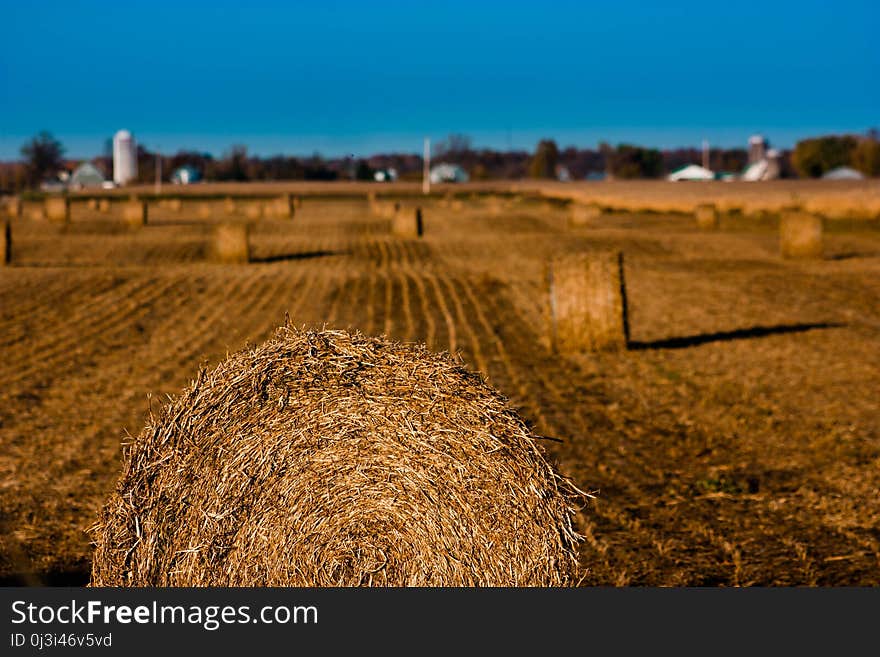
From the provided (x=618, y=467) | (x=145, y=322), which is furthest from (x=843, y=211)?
(x=618, y=467)

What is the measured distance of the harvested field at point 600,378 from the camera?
8.67m

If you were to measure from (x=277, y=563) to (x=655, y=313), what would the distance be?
1613 cm

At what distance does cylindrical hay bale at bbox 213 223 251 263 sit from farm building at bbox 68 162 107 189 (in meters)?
150

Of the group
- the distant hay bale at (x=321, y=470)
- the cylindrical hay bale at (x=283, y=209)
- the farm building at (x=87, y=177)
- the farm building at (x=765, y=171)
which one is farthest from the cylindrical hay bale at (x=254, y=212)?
the farm building at (x=87, y=177)

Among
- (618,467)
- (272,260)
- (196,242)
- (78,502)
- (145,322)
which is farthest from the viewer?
(196,242)

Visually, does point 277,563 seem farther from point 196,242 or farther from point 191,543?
point 196,242

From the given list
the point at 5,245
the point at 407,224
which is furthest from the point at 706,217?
the point at 5,245

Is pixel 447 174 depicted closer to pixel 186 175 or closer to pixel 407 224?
pixel 186 175

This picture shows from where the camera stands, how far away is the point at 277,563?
6.29 m

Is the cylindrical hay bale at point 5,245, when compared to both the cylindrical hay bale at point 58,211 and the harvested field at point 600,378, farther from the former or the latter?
the cylindrical hay bale at point 58,211

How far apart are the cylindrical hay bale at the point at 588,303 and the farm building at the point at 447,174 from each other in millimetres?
145282

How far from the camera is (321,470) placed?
6.29 meters

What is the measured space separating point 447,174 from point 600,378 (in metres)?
154

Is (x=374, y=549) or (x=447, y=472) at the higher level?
(x=447, y=472)
